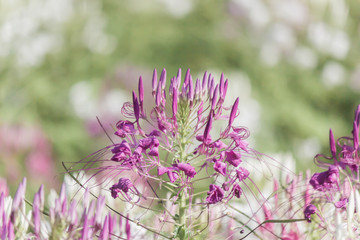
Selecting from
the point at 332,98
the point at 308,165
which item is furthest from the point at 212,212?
the point at 332,98

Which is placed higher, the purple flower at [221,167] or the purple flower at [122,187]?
the purple flower at [221,167]

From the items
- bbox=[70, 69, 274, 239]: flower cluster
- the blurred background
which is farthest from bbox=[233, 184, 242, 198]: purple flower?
the blurred background

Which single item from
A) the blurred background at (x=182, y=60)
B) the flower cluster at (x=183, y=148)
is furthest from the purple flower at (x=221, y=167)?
the blurred background at (x=182, y=60)

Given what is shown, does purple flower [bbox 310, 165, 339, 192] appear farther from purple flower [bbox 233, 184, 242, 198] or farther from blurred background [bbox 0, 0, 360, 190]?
blurred background [bbox 0, 0, 360, 190]

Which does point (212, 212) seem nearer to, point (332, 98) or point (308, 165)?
point (308, 165)

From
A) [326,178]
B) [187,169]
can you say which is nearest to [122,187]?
[187,169]

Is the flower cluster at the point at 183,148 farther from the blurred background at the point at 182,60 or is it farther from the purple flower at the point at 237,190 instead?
the blurred background at the point at 182,60

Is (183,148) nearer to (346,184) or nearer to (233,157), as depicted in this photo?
(233,157)
